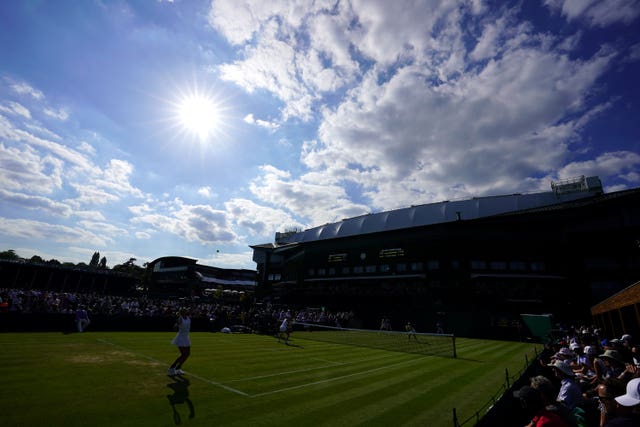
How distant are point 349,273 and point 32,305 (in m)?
49.8

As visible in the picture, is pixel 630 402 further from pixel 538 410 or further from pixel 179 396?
pixel 179 396

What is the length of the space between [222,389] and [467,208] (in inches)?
2421

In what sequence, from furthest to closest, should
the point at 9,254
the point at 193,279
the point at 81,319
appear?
the point at 9,254
the point at 193,279
the point at 81,319

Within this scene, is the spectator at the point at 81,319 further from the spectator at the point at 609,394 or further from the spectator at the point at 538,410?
the spectator at the point at 609,394

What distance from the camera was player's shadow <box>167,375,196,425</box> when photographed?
6.96 m

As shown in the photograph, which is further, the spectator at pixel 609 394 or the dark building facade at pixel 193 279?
the dark building facade at pixel 193 279

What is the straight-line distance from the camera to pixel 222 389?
9.24 metres

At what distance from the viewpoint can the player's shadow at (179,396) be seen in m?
6.96

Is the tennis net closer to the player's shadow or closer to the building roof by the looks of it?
the player's shadow

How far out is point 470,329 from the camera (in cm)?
4072

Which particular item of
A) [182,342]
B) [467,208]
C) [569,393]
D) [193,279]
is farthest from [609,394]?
[193,279]

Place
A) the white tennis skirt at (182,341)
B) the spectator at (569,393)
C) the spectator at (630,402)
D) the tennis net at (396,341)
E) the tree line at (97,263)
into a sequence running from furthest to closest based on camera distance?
the tree line at (97,263) → the tennis net at (396,341) → the white tennis skirt at (182,341) → the spectator at (569,393) → the spectator at (630,402)

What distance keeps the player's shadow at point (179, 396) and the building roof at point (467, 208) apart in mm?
51555

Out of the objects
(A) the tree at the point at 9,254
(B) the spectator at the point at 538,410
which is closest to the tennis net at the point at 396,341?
(B) the spectator at the point at 538,410
